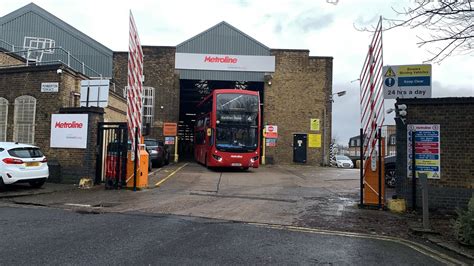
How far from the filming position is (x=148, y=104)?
32.2 meters

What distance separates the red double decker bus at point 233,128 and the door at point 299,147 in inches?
410

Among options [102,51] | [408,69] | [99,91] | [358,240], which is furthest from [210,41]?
[358,240]

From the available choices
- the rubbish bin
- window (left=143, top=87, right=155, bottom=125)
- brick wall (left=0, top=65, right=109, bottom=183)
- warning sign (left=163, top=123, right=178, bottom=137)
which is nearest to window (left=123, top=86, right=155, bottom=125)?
window (left=143, top=87, right=155, bottom=125)

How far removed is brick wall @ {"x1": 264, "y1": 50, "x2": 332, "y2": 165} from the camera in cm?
3192

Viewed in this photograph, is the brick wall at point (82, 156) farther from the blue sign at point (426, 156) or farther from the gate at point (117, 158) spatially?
the blue sign at point (426, 156)

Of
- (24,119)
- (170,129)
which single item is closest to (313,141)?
(170,129)

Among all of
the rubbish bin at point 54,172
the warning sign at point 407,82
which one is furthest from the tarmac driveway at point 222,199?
the warning sign at point 407,82

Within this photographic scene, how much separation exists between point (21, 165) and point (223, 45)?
839 inches

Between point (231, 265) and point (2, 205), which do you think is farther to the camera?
point (2, 205)

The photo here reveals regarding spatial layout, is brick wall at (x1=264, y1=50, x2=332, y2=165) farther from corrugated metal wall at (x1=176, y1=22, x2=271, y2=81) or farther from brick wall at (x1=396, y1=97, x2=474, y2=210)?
brick wall at (x1=396, y1=97, x2=474, y2=210)

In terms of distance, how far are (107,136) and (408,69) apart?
10.4m

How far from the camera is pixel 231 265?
5.61 m

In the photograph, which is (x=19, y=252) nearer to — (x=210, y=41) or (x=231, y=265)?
(x=231, y=265)

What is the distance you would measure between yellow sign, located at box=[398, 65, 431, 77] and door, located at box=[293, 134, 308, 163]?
19.5 m
